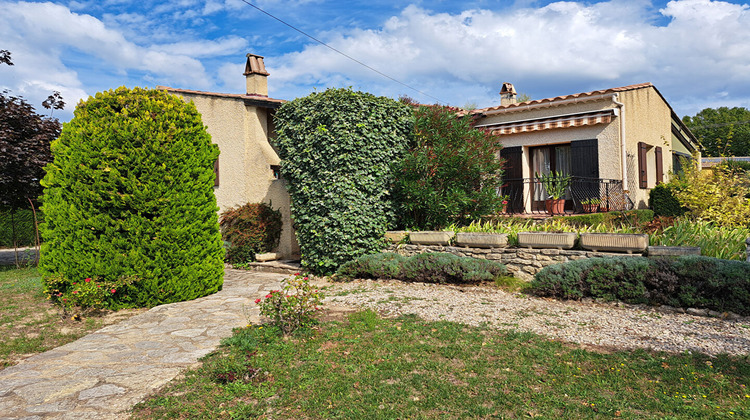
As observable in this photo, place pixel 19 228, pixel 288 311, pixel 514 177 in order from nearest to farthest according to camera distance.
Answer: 1. pixel 288 311
2. pixel 514 177
3. pixel 19 228

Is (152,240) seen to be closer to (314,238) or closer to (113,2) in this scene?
(314,238)

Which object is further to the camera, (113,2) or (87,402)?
(113,2)

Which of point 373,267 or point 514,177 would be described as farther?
point 514,177

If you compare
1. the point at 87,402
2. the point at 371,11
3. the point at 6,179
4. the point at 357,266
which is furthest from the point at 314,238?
the point at 6,179

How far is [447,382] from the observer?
151 inches

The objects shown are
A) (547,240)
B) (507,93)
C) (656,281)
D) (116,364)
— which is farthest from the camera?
(507,93)

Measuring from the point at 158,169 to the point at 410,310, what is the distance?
437 centimetres

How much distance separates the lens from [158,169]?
272 inches

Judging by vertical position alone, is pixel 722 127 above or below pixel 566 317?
above

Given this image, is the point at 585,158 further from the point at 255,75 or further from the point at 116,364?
the point at 116,364

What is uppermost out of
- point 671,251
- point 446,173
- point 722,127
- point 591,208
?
point 722,127

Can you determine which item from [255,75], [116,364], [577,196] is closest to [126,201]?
[116,364]

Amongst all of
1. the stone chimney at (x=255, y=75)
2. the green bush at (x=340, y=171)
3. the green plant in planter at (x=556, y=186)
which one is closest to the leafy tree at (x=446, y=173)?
the green bush at (x=340, y=171)

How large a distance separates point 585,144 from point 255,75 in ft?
32.1
